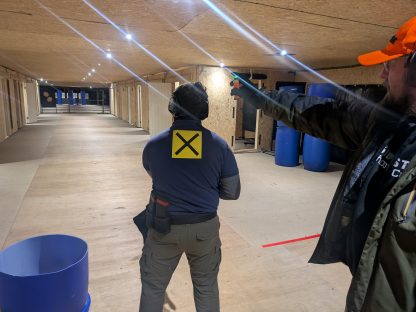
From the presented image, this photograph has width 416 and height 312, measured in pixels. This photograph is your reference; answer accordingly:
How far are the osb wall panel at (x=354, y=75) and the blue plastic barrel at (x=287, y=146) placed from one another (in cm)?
101

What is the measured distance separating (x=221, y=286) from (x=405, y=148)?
75.8 inches

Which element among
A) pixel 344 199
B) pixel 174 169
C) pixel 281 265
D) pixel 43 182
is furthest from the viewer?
pixel 43 182

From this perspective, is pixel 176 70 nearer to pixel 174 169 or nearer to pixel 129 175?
pixel 129 175

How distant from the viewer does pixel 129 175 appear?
18.6ft

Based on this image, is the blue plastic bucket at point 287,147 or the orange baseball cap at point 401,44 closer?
the orange baseball cap at point 401,44

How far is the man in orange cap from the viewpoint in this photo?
2.52 ft

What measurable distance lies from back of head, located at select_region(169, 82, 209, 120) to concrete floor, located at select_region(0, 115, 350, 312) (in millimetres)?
1412

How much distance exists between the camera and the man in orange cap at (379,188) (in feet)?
2.52

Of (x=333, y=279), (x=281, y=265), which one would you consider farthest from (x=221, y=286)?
(x=333, y=279)

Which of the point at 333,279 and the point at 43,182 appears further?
the point at 43,182

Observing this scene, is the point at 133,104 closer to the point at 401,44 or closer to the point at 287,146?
the point at 287,146

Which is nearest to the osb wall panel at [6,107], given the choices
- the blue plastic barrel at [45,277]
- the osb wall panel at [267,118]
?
the osb wall panel at [267,118]

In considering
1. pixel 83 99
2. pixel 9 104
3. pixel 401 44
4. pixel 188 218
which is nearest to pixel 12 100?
pixel 9 104

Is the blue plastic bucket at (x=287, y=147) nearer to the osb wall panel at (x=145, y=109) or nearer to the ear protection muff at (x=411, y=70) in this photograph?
the ear protection muff at (x=411, y=70)
